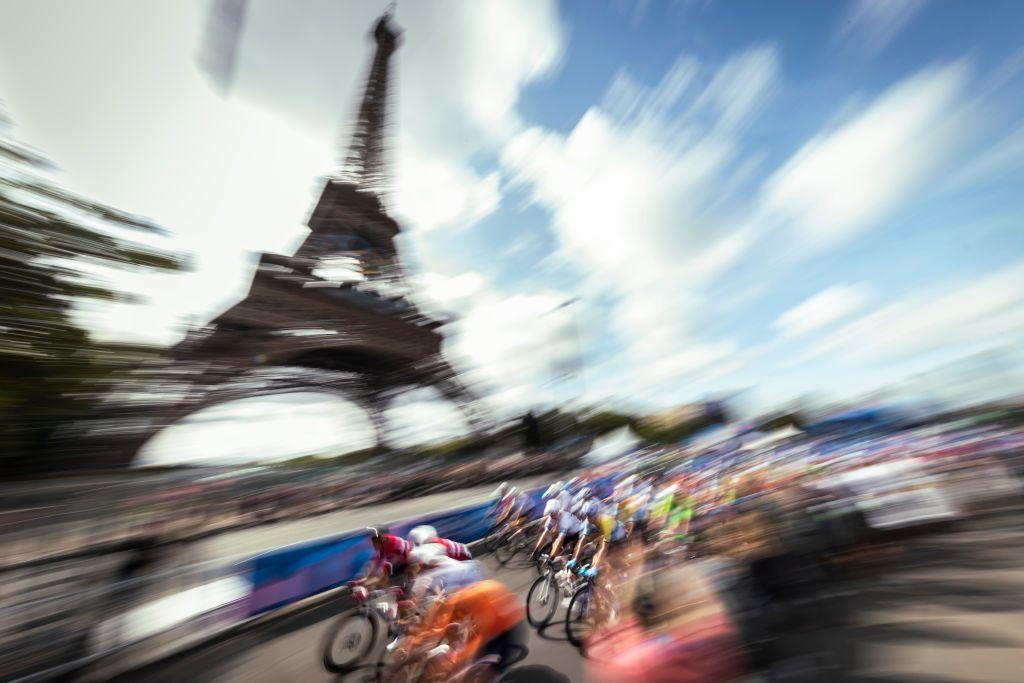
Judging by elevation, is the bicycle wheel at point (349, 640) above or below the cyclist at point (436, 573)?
below

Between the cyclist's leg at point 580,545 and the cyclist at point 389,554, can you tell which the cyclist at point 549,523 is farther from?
the cyclist at point 389,554

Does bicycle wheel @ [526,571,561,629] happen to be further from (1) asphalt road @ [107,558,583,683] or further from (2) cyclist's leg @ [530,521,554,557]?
(2) cyclist's leg @ [530,521,554,557]

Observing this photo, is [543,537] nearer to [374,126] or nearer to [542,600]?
[542,600]

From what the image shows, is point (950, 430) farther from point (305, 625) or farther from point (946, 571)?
point (305, 625)

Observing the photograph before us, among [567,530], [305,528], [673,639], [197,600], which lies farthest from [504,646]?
[305,528]

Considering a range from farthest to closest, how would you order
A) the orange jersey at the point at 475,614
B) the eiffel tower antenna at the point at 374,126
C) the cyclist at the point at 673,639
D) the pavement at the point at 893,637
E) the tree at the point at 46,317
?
the eiffel tower antenna at the point at 374,126 < the pavement at the point at 893,637 < the orange jersey at the point at 475,614 < the cyclist at the point at 673,639 < the tree at the point at 46,317

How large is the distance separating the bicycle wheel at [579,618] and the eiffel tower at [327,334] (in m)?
3.18

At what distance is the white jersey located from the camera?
4316mm

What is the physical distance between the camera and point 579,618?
577 cm

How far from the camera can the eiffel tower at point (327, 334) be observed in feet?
6.75

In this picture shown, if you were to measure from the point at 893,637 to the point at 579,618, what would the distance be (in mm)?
3283

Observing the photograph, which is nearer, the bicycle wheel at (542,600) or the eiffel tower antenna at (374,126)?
the bicycle wheel at (542,600)

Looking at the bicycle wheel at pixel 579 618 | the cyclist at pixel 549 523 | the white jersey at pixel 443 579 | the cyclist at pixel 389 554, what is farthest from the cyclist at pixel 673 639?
the cyclist at pixel 549 523

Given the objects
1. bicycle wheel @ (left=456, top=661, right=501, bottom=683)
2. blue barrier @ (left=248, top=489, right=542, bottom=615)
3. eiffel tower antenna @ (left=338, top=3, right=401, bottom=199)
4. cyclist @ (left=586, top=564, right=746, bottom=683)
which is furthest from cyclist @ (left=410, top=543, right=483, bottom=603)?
eiffel tower antenna @ (left=338, top=3, right=401, bottom=199)
